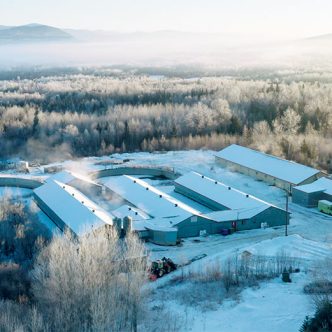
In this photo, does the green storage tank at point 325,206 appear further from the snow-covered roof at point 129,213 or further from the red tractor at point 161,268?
the red tractor at point 161,268

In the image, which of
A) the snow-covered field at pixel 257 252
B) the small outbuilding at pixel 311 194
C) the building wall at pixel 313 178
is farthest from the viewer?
the building wall at pixel 313 178

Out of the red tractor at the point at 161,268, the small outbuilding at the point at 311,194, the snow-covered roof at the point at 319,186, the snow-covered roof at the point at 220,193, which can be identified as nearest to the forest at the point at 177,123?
the snow-covered roof at the point at 319,186

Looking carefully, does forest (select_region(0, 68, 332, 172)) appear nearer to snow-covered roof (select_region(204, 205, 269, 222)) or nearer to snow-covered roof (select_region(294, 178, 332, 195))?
snow-covered roof (select_region(294, 178, 332, 195))

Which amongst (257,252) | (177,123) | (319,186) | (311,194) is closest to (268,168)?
(319,186)

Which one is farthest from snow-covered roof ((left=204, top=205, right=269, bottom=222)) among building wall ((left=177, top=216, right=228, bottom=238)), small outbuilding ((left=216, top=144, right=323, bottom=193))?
small outbuilding ((left=216, top=144, right=323, bottom=193))

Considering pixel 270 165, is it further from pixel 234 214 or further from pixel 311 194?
pixel 234 214

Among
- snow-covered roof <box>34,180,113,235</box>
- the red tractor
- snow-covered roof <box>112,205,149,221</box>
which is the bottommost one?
the red tractor
